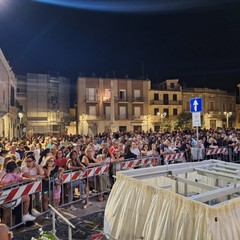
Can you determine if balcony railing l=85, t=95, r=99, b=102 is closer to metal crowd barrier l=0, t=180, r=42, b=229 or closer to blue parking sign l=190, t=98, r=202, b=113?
blue parking sign l=190, t=98, r=202, b=113

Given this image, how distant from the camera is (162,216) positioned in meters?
3.17

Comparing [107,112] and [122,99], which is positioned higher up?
[122,99]

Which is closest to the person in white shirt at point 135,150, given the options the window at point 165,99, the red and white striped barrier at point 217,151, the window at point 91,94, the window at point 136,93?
the red and white striped barrier at point 217,151

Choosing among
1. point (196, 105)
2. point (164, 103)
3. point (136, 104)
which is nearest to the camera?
point (196, 105)

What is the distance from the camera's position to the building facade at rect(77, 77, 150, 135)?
44.8m

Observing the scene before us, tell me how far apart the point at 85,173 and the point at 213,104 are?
48050mm

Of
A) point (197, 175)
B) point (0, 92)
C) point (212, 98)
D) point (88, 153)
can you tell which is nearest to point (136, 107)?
point (212, 98)

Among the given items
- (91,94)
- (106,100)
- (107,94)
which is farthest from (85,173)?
(107,94)

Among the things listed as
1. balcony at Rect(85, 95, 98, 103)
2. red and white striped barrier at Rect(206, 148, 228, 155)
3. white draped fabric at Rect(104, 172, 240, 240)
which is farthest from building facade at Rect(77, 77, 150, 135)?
white draped fabric at Rect(104, 172, 240, 240)

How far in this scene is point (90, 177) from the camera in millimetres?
8281

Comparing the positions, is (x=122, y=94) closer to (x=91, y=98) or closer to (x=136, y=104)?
(x=136, y=104)

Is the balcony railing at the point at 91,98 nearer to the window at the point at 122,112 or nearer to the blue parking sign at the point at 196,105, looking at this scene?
→ the window at the point at 122,112

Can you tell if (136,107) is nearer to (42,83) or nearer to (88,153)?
(42,83)

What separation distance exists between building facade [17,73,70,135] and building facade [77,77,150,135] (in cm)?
399
